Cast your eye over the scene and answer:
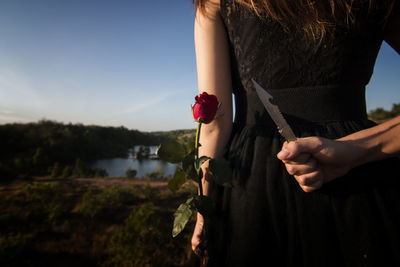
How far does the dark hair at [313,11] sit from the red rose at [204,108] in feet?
1.58

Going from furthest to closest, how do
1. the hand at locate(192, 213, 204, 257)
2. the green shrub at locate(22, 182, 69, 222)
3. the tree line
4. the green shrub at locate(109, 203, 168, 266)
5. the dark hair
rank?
the tree line
the green shrub at locate(22, 182, 69, 222)
the green shrub at locate(109, 203, 168, 266)
the hand at locate(192, 213, 204, 257)
the dark hair

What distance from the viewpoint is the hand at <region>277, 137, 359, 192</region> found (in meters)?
0.54

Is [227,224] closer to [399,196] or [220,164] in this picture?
[220,164]

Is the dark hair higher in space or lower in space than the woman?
higher

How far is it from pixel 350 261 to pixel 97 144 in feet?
120

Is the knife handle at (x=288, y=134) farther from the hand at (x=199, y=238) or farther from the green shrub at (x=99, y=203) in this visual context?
the green shrub at (x=99, y=203)

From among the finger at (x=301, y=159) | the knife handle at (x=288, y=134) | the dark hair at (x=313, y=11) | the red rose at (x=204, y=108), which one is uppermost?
the dark hair at (x=313, y=11)

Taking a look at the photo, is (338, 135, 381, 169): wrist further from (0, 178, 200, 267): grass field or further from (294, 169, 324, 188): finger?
(0, 178, 200, 267): grass field

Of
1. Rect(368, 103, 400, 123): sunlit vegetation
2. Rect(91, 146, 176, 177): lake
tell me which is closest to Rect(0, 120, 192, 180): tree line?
Rect(91, 146, 176, 177): lake

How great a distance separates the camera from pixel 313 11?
0.67 metres

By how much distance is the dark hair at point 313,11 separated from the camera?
64 centimetres

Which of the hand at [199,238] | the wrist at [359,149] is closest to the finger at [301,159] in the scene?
the wrist at [359,149]

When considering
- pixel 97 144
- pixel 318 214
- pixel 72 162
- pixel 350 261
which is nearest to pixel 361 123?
pixel 318 214

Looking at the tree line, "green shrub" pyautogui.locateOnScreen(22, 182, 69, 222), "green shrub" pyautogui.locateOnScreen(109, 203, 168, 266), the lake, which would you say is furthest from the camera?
the lake
